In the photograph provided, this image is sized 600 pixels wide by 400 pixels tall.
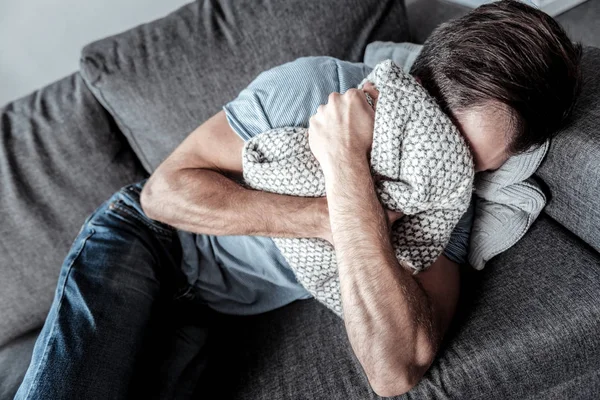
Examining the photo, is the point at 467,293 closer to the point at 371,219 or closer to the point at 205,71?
the point at 371,219

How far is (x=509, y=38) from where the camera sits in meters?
0.82

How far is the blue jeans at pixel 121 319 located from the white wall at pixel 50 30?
678mm

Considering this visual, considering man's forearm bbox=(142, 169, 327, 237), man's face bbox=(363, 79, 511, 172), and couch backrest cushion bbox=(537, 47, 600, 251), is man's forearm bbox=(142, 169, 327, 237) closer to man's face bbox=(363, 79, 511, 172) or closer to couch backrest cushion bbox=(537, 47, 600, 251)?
man's face bbox=(363, 79, 511, 172)

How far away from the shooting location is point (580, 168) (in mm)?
860

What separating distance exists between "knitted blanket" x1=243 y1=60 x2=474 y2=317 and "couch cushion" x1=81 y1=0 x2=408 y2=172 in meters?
0.35

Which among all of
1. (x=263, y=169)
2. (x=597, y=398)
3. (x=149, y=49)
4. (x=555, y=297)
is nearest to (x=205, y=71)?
(x=149, y=49)

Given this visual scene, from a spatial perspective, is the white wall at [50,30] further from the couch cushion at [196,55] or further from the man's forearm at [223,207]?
the man's forearm at [223,207]

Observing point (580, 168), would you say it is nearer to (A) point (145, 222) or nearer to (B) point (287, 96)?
(B) point (287, 96)

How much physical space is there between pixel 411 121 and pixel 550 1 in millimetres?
783

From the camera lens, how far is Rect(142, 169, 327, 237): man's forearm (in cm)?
91

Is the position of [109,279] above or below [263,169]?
below

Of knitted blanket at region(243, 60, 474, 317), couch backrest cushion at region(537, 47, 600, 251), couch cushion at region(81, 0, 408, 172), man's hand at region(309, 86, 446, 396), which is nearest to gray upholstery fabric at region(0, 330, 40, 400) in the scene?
couch cushion at region(81, 0, 408, 172)

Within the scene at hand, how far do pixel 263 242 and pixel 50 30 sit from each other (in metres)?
1.05

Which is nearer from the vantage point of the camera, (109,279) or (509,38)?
→ (509,38)
